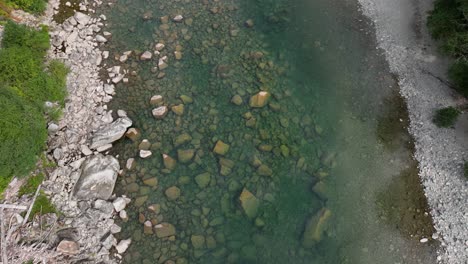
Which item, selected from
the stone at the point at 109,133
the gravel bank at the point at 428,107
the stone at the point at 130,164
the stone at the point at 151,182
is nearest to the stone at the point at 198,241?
the stone at the point at 151,182

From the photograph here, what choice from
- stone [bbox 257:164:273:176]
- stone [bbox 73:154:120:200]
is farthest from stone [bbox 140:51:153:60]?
stone [bbox 257:164:273:176]

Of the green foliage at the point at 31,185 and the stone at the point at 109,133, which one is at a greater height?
the stone at the point at 109,133

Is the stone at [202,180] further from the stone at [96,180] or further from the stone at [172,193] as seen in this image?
the stone at [96,180]

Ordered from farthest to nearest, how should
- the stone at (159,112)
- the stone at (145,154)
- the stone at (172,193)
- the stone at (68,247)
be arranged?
the stone at (159,112) < the stone at (145,154) < the stone at (172,193) < the stone at (68,247)

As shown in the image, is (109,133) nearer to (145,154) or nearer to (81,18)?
(145,154)

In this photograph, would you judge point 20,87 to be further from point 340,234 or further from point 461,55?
point 461,55

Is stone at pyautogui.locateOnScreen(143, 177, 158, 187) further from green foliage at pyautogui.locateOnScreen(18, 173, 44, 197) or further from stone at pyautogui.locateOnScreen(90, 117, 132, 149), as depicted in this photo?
green foliage at pyautogui.locateOnScreen(18, 173, 44, 197)
